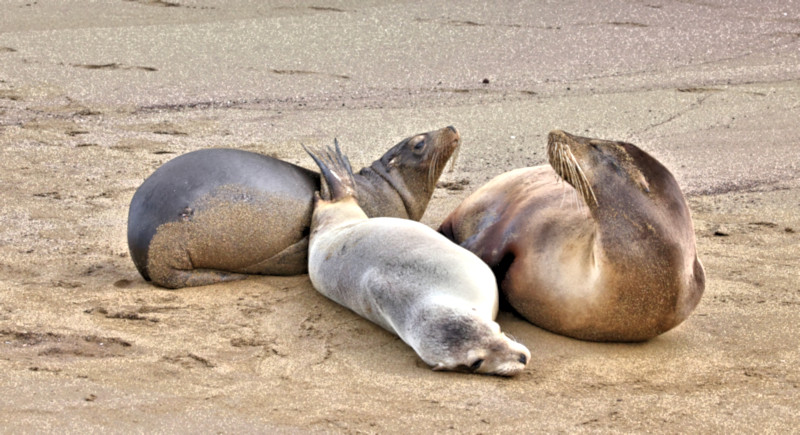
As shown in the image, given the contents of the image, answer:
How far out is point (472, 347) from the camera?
3436 mm

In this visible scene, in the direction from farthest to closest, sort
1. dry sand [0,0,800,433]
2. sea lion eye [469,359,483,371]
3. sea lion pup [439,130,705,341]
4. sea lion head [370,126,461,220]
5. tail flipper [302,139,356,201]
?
sea lion head [370,126,461,220] < tail flipper [302,139,356,201] < sea lion pup [439,130,705,341] < sea lion eye [469,359,483,371] < dry sand [0,0,800,433]

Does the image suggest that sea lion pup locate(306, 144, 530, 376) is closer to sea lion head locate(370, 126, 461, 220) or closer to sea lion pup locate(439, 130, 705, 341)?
sea lion pup locate(439, 130, 705, 341)

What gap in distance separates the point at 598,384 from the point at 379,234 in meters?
1.17

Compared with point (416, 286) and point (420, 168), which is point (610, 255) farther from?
point (420, 168)

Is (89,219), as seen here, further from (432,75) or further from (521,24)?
(521,24)

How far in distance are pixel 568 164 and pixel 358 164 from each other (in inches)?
108

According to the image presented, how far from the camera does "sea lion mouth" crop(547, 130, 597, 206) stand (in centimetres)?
367

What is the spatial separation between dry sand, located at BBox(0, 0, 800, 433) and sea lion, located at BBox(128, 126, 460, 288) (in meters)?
0.12

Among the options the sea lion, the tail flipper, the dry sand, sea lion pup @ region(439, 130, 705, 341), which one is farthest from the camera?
the tail flipper

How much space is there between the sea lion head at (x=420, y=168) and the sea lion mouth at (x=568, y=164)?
1522mm

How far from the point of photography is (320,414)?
10.2 feet

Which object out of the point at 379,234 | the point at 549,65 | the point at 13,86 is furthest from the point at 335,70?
the point at 379,234

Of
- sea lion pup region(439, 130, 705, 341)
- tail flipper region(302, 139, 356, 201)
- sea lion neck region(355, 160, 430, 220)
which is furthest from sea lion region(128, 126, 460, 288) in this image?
sea lion pup region(439, 130, 705, 341)

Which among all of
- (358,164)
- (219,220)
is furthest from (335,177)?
(358,164)
